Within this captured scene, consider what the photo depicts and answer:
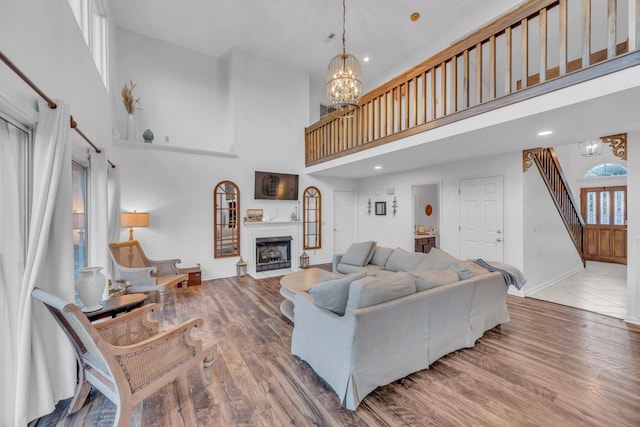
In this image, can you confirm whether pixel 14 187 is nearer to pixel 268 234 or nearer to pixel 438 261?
pixel 438 261

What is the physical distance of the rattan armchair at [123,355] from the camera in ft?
4.89

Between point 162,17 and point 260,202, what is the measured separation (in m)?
3.96

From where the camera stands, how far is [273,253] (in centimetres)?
642

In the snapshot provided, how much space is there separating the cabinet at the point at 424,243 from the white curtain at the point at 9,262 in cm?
645

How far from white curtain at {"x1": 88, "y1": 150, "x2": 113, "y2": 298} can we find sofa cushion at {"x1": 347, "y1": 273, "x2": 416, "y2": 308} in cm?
311

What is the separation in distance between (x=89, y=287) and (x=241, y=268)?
373 cm

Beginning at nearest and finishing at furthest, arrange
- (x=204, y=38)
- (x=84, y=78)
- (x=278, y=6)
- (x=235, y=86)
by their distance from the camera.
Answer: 1. (x=84, y=78)
2. (x=278, y=6)
3. (x=204, y=38)
4. (x=235, y=86)

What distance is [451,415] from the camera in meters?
1.85

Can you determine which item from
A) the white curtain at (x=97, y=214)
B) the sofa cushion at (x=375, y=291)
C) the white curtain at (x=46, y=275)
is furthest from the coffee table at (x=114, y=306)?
the sofa cushion at (x=375, y=291)

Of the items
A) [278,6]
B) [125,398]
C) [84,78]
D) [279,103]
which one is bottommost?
[125,398]

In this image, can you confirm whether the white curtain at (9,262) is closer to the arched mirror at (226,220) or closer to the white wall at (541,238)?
the arched mirror at (226,220)

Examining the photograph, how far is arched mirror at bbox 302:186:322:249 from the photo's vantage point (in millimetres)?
7090

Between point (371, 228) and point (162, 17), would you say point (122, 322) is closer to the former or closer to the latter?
point (162, 17)

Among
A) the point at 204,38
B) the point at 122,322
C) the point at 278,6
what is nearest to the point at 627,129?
the point at 278,6
